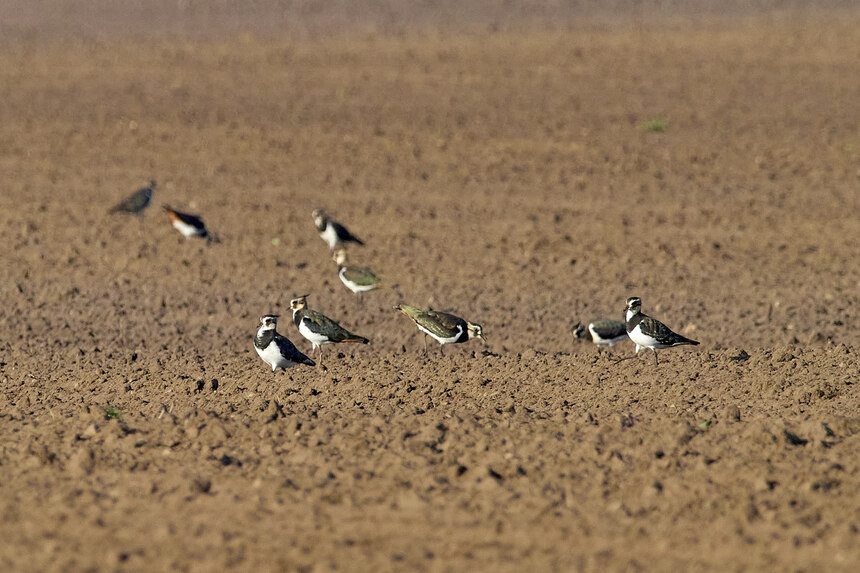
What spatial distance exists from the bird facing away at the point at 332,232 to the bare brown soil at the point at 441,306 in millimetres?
419

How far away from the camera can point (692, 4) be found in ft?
139

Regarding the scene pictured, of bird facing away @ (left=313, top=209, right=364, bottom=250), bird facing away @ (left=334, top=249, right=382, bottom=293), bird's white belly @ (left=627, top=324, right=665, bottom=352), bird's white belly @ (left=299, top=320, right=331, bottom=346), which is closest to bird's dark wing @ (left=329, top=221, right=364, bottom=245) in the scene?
bird facing away @ (left=313, top=209, right=364, bottom=250)

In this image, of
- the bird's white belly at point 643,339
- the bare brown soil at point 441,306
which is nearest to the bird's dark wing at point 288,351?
the bare brown soil at point 441,306

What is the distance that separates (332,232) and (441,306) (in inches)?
94.8

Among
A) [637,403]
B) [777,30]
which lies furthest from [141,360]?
[777,30]

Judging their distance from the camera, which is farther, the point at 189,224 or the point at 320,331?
the point at 189,224

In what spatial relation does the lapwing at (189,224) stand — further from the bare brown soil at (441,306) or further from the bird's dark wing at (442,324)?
the bird's dark wing at (442,324)

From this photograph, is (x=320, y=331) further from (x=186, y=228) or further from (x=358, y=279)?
(x=186, y=228)

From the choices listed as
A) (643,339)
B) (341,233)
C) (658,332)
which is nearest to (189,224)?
(341,233)

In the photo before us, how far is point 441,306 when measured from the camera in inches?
588

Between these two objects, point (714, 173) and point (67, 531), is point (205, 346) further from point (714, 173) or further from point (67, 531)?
point (714, 173)

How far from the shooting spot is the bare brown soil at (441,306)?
304 inches

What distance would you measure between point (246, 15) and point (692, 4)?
1637 cm

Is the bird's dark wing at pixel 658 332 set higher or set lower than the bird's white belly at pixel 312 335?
higher
